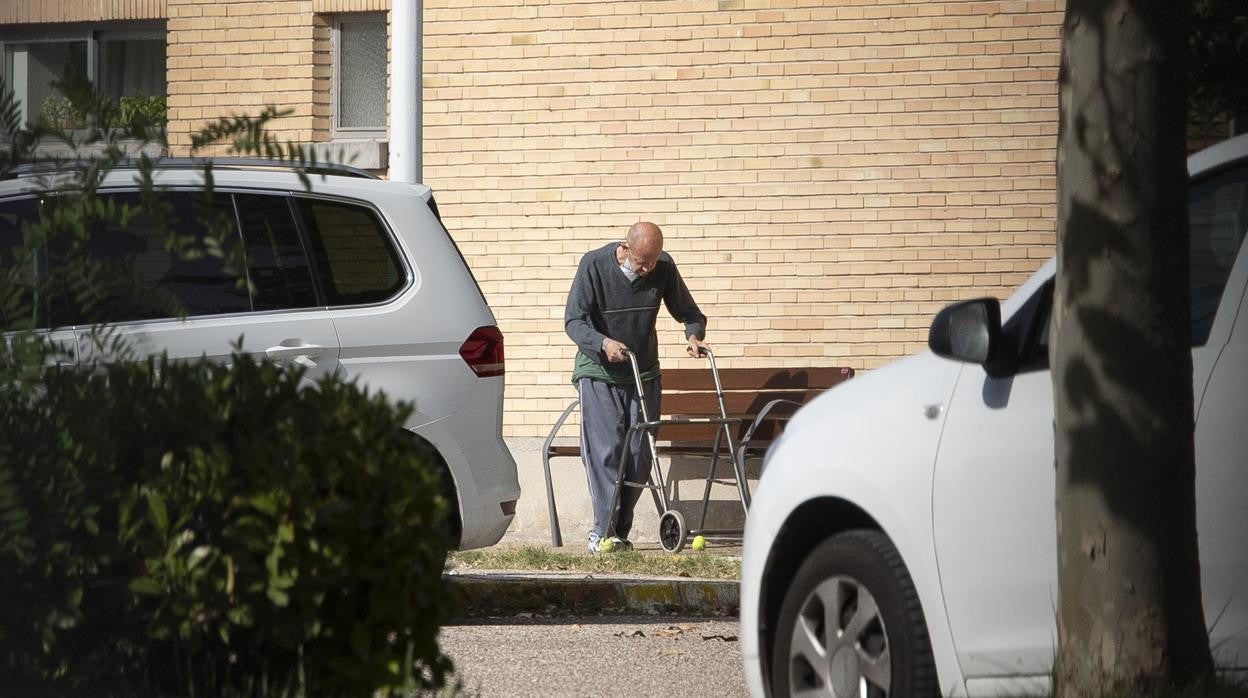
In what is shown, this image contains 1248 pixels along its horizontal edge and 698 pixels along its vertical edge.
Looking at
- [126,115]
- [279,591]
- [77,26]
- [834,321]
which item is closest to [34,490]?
[279,591]

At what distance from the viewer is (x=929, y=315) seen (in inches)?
475

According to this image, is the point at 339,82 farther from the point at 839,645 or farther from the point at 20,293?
the point at 20,293

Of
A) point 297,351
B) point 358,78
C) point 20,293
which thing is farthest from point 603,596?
point 358,78

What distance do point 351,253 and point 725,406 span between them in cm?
453

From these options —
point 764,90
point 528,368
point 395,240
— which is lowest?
point 528,368

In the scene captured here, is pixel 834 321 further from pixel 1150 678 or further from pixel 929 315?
pixel 1150 678

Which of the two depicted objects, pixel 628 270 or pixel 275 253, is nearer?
pixel 275 253

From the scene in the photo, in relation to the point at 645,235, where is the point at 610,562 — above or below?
below

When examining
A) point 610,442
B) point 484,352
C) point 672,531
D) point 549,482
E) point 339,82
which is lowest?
point 672,531

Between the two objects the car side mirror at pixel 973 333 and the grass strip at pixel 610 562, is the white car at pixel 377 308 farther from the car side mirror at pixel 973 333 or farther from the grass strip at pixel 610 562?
the car side mirror at pixel 973 333

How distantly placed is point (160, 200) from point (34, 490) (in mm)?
594

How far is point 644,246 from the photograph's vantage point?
11.0m

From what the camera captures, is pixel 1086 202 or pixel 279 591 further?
pixel 1086 202

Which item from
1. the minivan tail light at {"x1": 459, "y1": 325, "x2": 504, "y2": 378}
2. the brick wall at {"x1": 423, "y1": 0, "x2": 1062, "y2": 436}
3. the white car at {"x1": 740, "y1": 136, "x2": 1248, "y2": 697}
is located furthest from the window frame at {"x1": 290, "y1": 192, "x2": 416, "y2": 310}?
the brick wall at {"x1": 423, "y1": 0, "x2": 1062, "y2": 436}
